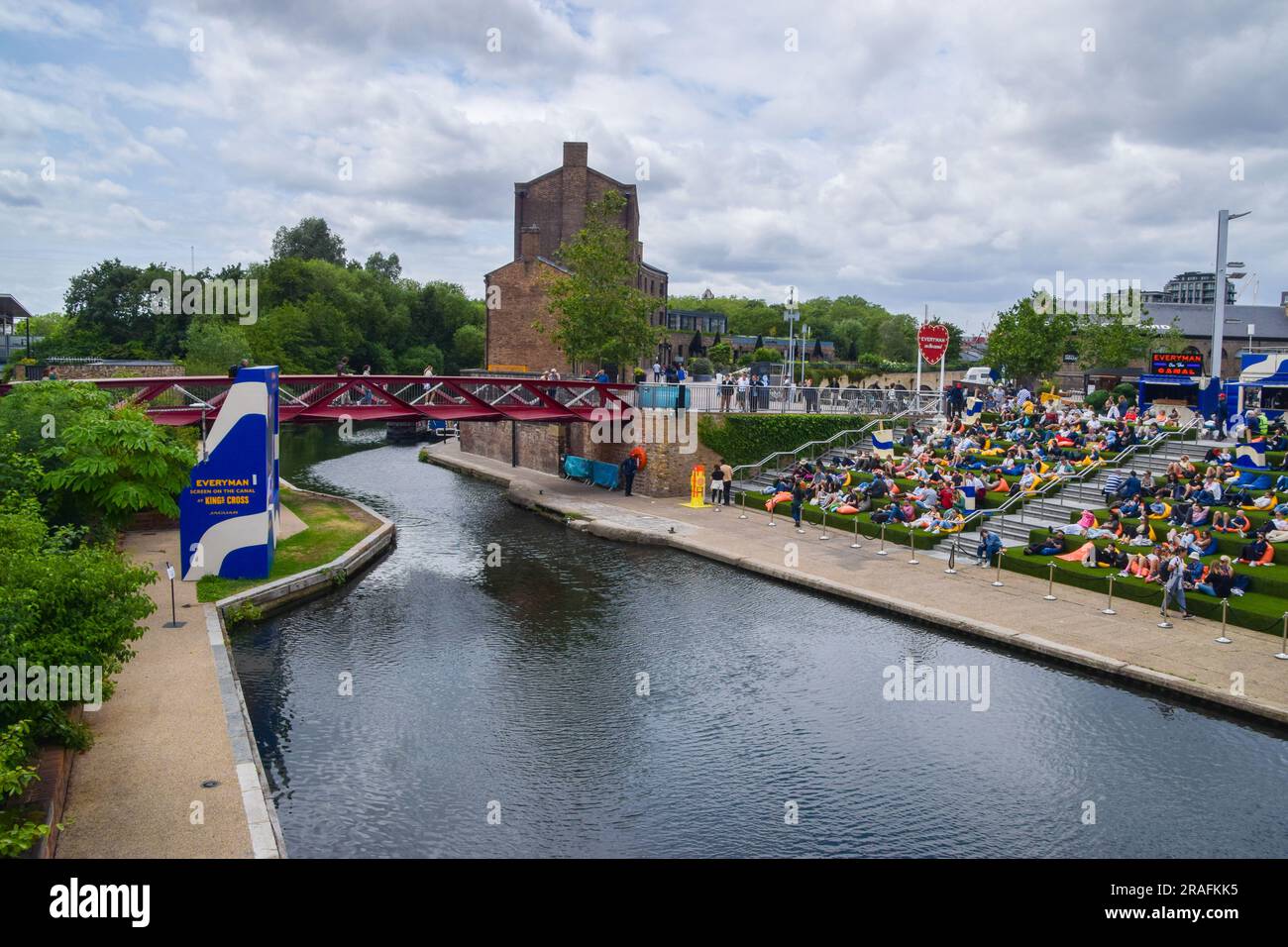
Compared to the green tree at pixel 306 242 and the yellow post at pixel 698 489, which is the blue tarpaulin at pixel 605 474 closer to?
the yellow post at pixel 698 489

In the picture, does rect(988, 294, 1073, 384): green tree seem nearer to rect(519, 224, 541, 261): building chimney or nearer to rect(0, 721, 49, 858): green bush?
rect(519, 224, 541, 261): building chimney

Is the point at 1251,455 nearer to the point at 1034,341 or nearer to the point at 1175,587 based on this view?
the point at 1175,587

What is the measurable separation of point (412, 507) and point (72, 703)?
80.1ft

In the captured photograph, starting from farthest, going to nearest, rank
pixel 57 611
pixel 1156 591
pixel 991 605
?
pixel 991 605 < pixel 1156 591 < pixel 57 611

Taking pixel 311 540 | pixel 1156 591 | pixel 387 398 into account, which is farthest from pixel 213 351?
pixel 1156 591

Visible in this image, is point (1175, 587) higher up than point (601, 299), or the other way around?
point (601, 299)

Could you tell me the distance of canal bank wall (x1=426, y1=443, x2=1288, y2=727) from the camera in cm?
1642

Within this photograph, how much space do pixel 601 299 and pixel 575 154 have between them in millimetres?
23263

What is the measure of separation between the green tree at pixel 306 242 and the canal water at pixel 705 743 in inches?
3635

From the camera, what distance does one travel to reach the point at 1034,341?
58.1 meters

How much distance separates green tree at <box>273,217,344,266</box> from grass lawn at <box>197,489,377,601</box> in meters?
77.4

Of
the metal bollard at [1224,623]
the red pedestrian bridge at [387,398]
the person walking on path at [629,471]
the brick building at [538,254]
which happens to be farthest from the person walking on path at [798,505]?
the brick building at [538,254]

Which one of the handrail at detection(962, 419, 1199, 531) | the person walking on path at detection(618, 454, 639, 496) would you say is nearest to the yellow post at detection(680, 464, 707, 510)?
the person walking on path at detection(618, 454, 639, 496)
